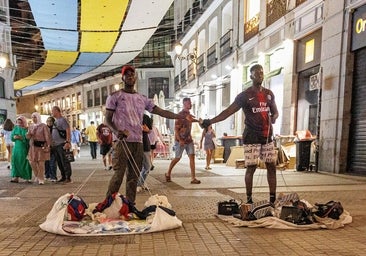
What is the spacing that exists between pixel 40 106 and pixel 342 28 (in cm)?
5939

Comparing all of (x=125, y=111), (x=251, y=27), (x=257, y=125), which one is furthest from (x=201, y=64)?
(x=125, y=111)

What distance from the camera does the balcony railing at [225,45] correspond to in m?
16.9

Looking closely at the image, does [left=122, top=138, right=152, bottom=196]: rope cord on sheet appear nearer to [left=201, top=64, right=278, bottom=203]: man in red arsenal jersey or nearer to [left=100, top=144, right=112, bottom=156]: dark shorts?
[left=201, top=64, right=278, bottom=203]: man in red arsenal jersey

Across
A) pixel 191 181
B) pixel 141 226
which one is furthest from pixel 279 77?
pixel 141 226

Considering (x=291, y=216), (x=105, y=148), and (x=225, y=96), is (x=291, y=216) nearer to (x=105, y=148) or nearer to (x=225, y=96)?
(x=105, y=148)

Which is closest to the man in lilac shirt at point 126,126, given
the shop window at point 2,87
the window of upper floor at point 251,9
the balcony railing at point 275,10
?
the balcony railing at point 275,10

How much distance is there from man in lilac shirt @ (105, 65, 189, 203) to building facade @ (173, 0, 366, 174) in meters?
6.10

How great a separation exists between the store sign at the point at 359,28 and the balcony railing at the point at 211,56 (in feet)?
36.1

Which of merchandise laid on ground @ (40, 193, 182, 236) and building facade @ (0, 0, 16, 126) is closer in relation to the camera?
merchandise laid on ground @ (40, 193, 182, 236)

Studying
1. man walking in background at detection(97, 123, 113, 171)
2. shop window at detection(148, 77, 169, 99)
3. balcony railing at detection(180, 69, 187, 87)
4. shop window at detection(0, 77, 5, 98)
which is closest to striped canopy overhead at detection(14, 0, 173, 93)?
man walking in background at detection(97, 123, 113, 171)

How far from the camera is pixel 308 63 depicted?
1064 cm

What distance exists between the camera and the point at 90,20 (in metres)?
11.6

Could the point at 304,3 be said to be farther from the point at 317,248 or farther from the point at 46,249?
the point at 46,249

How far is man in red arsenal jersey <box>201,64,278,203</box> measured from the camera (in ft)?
16.5
